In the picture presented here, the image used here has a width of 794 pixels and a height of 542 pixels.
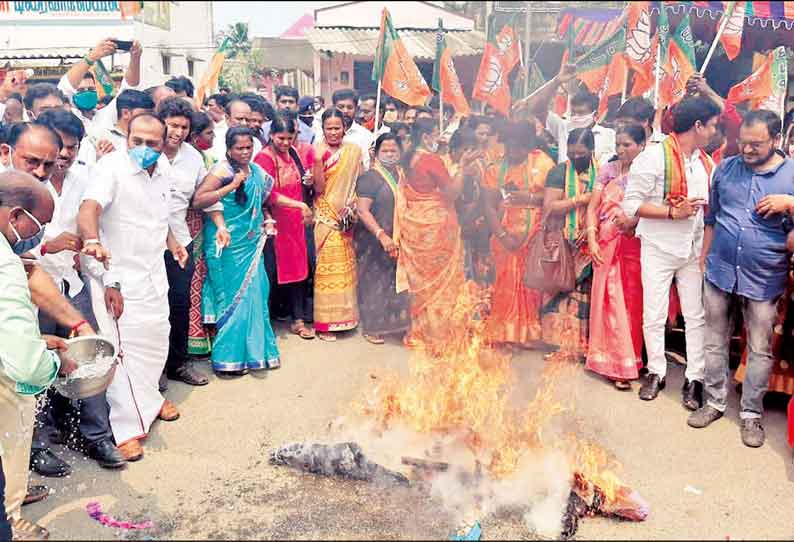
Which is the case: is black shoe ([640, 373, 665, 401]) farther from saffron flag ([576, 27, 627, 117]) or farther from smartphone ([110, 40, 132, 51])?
smartphone ([110, 40, 132, 51])

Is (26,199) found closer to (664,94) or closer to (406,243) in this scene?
(406,243)

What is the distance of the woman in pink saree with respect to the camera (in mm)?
5094

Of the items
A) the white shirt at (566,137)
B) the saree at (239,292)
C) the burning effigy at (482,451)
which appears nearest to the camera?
the burning effigy at (482,451)

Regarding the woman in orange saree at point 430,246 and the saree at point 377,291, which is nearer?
the woman in orange saree at point 430,246

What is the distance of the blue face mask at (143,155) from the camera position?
13.3 ft

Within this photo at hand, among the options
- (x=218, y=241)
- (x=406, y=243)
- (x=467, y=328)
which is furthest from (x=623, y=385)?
(x=218, y=241)

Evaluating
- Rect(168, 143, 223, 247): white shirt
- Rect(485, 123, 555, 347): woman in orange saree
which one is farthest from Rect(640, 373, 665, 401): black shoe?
Rect(168, 143, 223, 247): white shirt

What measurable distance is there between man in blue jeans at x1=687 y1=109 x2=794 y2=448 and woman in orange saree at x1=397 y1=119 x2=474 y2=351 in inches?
83.0

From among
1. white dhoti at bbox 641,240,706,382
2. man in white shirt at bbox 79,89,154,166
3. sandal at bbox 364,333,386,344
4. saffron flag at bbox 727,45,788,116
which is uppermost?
saffron flag at bbox 727,45,788,116

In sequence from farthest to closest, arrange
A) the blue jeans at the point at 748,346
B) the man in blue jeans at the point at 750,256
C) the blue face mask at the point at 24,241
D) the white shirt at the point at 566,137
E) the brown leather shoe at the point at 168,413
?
the white shirt at the point at 566,137 → the brown leather shoe at the point at 168,413 → the blue jeans at the point at 748,346 → the man in blue jeans at the point at 750,256 → the blue face mask at the point at 24,241

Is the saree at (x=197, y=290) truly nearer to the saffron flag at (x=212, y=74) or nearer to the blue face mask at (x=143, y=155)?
the blue face mask at (x=143, y=155)

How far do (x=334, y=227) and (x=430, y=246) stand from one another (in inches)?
34.5

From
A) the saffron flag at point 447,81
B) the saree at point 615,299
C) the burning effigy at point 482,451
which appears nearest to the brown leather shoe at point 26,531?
the burning effigy at point 482,451

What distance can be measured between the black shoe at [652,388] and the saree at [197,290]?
3344 millimetres
